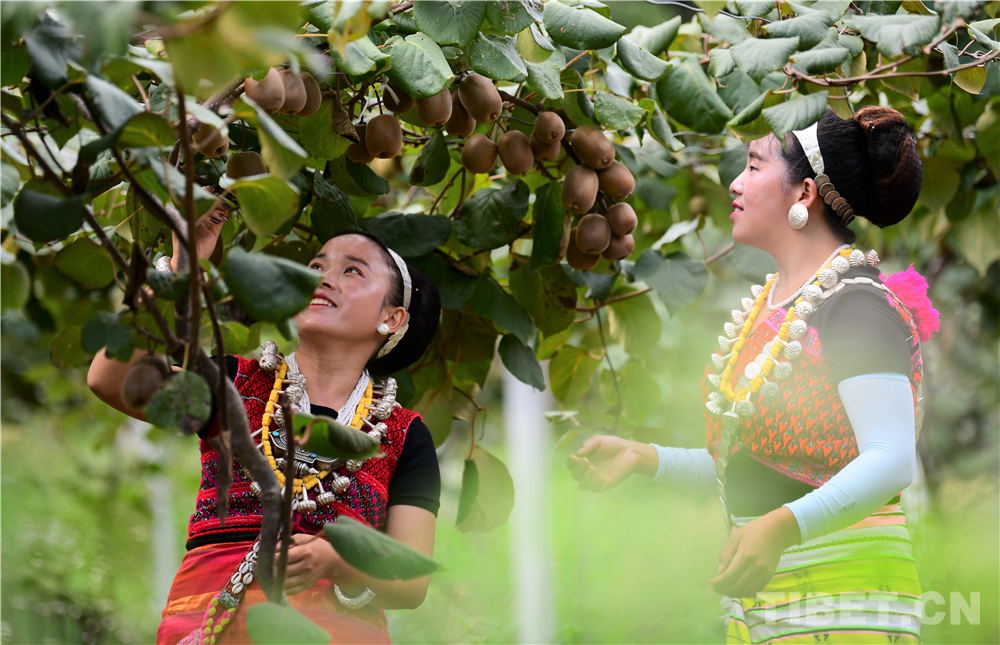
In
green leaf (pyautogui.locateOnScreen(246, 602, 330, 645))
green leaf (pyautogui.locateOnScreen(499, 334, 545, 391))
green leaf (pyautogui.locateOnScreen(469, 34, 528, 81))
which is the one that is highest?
green leaf (pyautogui.locateOnScreen(469, 34, 528, 81))

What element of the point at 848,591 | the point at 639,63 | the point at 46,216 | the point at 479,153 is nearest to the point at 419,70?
the point at 479,153

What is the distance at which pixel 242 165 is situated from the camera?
3.79 feet

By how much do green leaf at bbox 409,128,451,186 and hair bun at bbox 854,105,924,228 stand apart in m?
0.64

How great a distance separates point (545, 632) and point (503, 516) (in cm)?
87

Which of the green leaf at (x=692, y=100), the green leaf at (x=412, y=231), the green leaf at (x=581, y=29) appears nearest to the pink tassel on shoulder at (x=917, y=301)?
the green leaf at (x=692, y=100)

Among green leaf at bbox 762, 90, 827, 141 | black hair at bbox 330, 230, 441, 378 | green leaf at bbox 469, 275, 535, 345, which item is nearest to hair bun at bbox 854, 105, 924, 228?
green leaf at bbox 762, 90, 827, 141

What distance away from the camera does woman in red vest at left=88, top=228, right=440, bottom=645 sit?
1023mm

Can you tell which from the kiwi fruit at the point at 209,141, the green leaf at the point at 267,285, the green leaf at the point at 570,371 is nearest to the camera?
the green leaf at the point at 267,285

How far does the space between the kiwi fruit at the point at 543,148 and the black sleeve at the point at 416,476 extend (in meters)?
0.49

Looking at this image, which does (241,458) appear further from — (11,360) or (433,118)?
(11,360)

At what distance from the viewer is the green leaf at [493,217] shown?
4.67 feet

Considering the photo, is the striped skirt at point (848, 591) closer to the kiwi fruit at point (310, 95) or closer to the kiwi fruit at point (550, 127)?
the kiwi fruit at point (550, 127)

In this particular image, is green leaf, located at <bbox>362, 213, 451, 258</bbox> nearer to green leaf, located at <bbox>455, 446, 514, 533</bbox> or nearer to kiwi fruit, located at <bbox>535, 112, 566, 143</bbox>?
kiwi fruit, located at <bbox>535, 112, 566, 143</bbox>

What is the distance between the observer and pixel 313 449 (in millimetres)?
740
